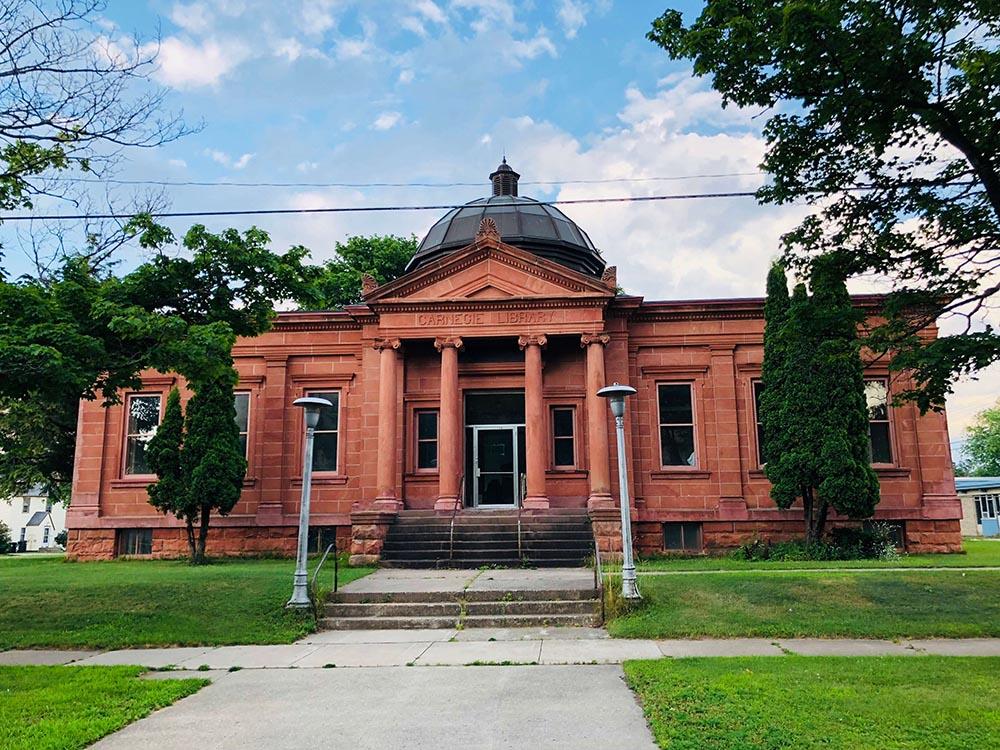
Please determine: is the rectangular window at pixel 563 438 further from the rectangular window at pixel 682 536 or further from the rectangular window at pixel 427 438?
the rectangular window at pixel 427 438

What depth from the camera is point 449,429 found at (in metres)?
18.9

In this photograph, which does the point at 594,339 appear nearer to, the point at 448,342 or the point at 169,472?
the point at 448,342

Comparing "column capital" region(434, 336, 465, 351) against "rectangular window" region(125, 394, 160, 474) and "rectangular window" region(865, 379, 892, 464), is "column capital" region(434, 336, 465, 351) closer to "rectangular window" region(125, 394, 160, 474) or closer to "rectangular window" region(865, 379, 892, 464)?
"rectangular window" region(125, 394, 160, 474)

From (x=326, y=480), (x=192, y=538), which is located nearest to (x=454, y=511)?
(x=326, y=480)

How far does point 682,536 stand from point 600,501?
3.49 metres

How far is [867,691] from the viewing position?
21.3 feet

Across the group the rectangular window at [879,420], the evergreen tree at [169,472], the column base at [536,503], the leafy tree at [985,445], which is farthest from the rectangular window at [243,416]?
the leafy tree at [985,445]

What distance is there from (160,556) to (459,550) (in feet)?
31.6

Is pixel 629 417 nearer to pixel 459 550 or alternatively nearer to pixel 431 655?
pixel 459 550

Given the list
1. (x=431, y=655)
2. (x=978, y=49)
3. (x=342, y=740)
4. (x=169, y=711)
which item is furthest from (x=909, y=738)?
(x=978, y=49)

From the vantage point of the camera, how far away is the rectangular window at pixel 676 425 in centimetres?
2045

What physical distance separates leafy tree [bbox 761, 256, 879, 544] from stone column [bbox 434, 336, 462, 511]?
25.4ft

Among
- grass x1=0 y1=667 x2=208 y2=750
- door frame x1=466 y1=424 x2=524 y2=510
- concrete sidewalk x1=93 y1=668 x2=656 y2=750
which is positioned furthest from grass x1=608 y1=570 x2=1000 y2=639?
door frame x1=466 y1=424 x2=524 y2=510

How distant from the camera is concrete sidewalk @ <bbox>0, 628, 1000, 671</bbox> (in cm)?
856
